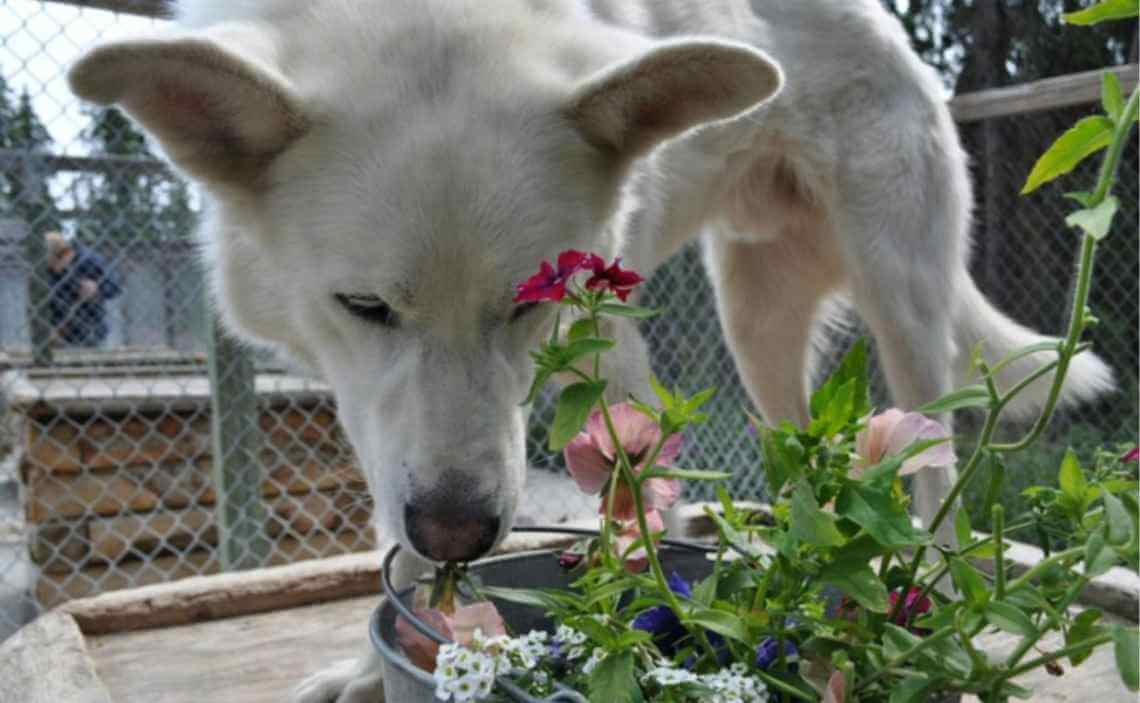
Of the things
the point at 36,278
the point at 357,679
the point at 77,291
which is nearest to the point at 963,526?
the point at 357,679

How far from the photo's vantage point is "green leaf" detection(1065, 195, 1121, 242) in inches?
22.5

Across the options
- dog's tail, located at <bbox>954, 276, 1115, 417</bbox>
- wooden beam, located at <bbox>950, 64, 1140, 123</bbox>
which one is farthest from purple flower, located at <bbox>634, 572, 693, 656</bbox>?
wooden beam, located at <bbox>950, 64, 1140, 123</bbox>

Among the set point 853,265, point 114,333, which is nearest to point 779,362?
point 853,265

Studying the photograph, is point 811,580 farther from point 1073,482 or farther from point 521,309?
point 521,309

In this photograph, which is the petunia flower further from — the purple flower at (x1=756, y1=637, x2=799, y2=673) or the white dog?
the white dog

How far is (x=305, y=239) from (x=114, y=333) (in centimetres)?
431

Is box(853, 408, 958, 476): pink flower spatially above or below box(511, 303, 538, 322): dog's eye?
above

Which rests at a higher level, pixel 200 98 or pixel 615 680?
pixel 200 98

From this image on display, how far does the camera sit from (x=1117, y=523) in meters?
0.60

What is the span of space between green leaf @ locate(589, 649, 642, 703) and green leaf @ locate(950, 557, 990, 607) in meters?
0.24

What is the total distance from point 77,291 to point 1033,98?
14.0 ft

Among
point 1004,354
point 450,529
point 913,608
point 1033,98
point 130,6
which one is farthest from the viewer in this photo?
point 1033,98

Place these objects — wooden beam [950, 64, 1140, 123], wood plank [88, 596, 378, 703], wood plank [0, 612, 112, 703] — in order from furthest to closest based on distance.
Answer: wooden beam [950, 64, 1140, 123]
wood plank [88, 596, 378, 703]
wood plank [0, 612, 112, 703]

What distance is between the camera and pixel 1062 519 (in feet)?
2.62
